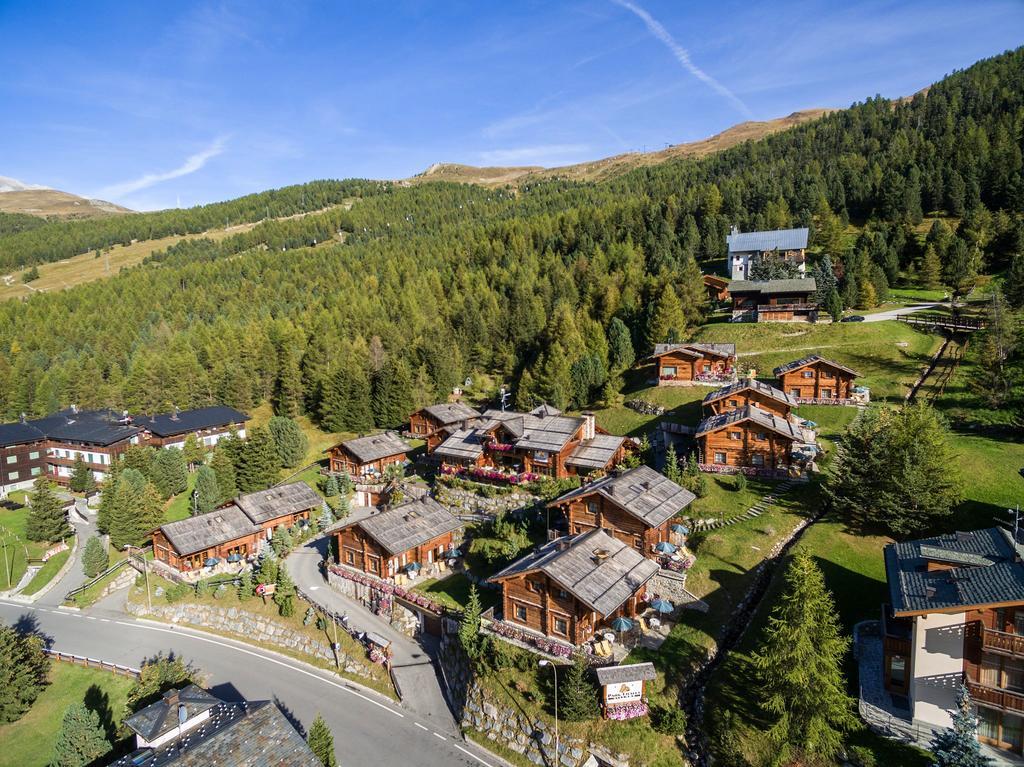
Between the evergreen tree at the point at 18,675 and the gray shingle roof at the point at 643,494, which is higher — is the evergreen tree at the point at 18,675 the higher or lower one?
the lower one

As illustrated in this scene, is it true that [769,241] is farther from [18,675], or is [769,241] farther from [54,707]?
[18,675]

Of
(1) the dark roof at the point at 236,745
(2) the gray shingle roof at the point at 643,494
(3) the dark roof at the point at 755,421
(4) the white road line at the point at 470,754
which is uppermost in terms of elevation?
(3) the dark roof at the point at 755,421

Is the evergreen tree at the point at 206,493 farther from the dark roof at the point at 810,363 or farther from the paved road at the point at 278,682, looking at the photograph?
the dark roof at the point at 810,363

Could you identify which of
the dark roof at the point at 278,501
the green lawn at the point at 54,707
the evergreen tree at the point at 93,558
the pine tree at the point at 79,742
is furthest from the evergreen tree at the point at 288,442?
the pine tree at the point at 79,742

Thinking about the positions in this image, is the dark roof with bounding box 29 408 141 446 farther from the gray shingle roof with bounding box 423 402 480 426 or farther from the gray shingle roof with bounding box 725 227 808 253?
the gray shingle roof with bounding box 725 227 808 253

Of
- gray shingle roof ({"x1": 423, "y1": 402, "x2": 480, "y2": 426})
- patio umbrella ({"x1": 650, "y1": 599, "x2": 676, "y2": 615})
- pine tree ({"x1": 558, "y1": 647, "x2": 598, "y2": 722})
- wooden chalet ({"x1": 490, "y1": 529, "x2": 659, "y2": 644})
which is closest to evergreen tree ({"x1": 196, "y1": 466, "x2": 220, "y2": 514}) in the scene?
gray shingle roof ({"x1": 423, "y1": 402, "x2": 480, "y2": 426})

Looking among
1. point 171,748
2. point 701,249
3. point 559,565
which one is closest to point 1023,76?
point 701,249
